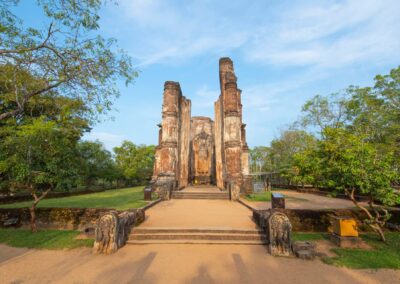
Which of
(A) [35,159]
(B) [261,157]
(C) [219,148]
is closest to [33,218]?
(A) [35,159]

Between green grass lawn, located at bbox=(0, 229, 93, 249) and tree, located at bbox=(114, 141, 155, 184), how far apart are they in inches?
1114

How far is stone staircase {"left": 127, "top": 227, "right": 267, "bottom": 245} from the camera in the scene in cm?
544

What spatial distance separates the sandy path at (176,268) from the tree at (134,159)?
3143 centimetres

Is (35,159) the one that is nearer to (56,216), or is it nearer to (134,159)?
(56,216)

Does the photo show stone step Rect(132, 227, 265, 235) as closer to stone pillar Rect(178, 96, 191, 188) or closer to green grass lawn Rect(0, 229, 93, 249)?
green grass lawn Rect(0, 229, 93, 249)

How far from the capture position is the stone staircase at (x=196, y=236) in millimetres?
5441

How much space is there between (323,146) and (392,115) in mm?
15153

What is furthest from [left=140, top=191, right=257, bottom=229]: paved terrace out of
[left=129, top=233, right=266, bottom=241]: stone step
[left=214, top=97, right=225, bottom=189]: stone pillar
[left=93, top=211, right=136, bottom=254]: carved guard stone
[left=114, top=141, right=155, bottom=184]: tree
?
[left=114, top=141, right=155, bottom=184]: tree

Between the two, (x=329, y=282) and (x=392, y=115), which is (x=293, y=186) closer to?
(x=392, y=115)

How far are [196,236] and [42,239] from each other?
5003 millimetres

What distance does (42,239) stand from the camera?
20.0ft

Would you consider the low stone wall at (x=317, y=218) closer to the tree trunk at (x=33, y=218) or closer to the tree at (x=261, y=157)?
the tree trunk at (x=33, y=218)

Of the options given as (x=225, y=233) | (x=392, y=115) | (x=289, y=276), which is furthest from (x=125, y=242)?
(x=392, y=115)

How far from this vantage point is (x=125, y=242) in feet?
17.8
